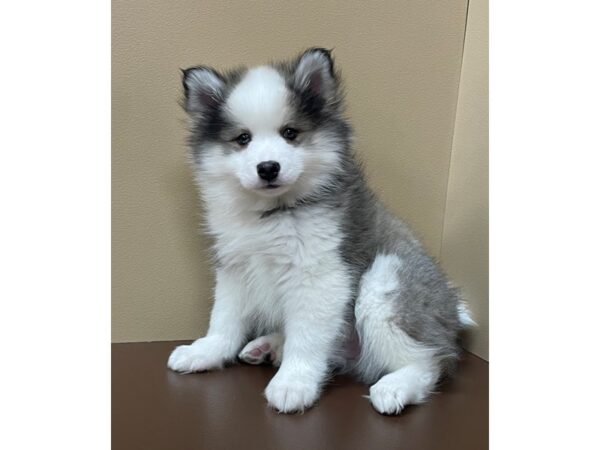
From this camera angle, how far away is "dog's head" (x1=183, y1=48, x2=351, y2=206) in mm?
1914

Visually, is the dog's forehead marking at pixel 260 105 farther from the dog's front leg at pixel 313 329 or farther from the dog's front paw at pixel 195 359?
the dog's front paw at pixel 195 359

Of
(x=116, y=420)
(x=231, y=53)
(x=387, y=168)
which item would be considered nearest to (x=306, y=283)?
(x=116, y=420)

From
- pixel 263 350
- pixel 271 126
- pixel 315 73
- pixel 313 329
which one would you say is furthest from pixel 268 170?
pixel 263 350

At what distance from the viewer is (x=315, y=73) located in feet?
6.77

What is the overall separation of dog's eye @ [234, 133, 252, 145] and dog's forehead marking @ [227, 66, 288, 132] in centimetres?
4

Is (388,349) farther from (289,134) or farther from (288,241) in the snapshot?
(289,134)

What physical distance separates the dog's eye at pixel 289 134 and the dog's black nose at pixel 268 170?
189 mm

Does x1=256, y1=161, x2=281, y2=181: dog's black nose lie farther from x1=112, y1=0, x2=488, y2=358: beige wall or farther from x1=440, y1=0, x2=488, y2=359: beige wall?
x1=440, y1=0, x2=488, y2=359: beige wall

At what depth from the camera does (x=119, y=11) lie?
231 cm

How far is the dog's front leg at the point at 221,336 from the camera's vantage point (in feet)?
7.19

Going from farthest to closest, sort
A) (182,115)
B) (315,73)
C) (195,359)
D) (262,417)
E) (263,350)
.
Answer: (182,115), (263,350), (195,359), (315,73), (262,417)

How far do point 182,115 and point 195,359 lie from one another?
3.55 feet

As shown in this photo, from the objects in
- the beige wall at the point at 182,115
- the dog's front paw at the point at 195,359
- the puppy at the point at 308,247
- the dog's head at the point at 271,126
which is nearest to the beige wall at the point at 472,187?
the beige wall at the point at 182,115

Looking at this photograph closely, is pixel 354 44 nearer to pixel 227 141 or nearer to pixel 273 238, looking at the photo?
pixel 227 141
